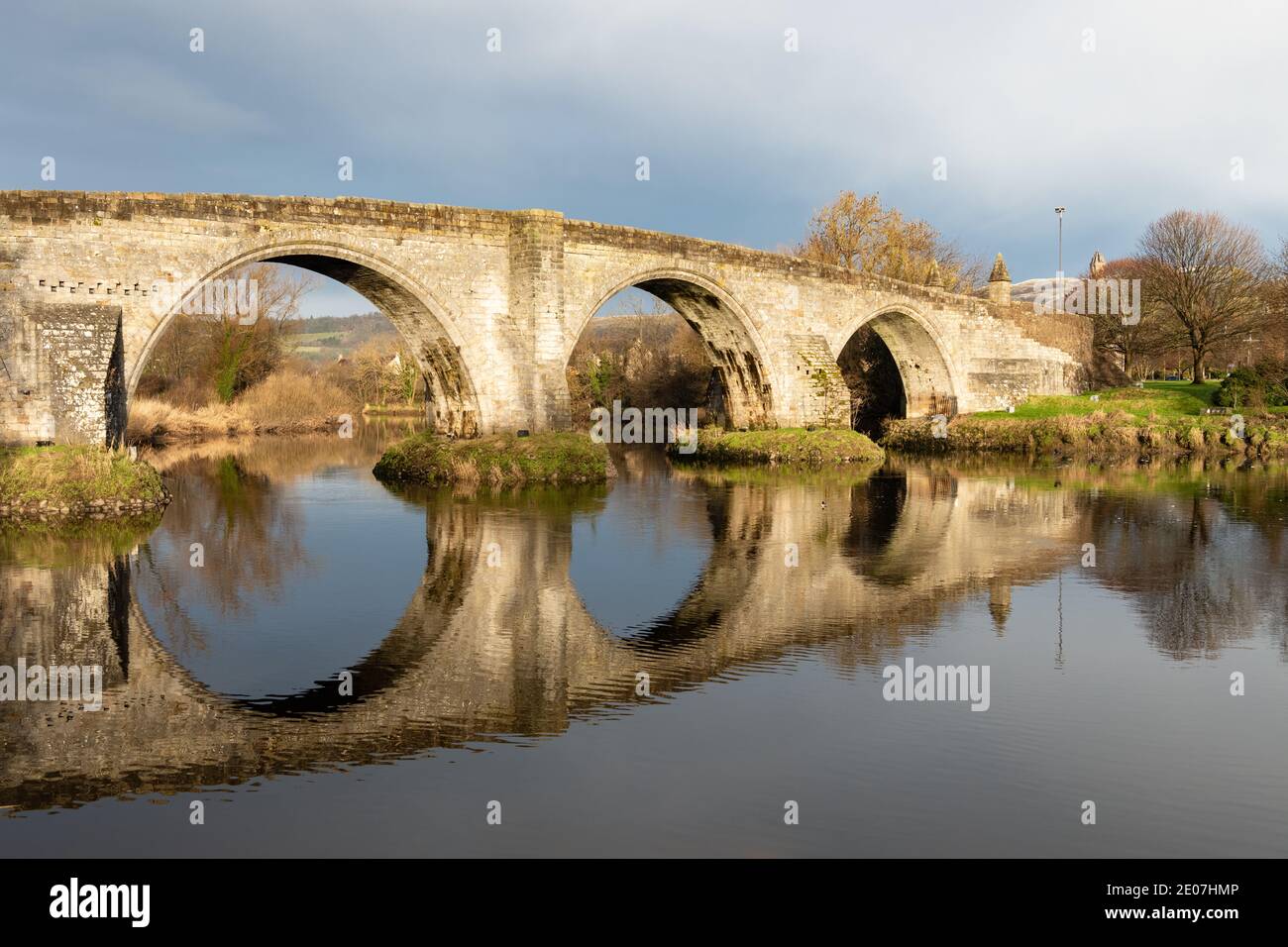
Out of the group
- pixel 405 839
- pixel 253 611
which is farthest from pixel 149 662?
pixel 405 839

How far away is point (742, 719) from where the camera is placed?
23.2ft

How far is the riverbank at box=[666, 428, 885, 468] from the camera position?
98.4ft

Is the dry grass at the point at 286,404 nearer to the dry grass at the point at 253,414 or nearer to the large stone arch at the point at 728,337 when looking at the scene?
the dry grass at the point at 253,414

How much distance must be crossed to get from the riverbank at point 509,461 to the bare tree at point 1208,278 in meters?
28.9

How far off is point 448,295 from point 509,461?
391 centimetres

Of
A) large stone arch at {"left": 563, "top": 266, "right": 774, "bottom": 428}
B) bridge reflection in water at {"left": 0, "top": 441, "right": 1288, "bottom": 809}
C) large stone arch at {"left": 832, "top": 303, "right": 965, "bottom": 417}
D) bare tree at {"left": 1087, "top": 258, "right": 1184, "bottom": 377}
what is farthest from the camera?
bare tree at {"left": 1087, "top": 258, "right": 1184, "bottom": 377}

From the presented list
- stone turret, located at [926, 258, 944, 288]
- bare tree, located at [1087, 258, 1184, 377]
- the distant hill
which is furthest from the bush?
the distant hill

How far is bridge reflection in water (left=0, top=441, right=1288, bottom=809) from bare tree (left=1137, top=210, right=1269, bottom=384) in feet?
81.7

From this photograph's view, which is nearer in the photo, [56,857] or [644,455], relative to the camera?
[56,857]

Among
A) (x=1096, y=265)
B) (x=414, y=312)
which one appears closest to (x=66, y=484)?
(x=414, y=312)

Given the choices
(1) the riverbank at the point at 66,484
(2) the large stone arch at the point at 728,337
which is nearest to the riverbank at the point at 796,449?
(2) the large stone arch at the point at 728,337

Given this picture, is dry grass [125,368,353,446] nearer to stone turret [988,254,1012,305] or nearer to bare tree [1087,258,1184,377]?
stone turret [988,254,1012,305]
